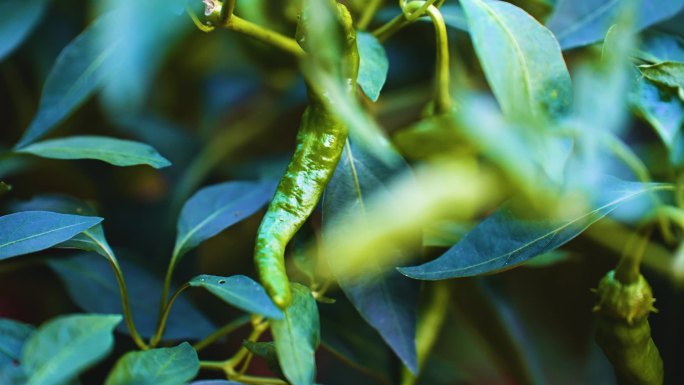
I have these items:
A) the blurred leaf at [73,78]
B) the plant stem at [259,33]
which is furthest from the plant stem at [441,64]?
the blurred leaf at [73,78]

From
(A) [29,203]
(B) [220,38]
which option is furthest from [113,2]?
(B) [220,38]

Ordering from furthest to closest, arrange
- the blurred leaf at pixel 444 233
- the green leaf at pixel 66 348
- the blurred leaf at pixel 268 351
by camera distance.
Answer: the blurred leaf at pixel 444 233
the blurred leaf at pixel 268 351
the green leaf at pixel 66 348

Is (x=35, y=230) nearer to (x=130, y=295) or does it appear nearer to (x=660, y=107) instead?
(x=130, y=295)

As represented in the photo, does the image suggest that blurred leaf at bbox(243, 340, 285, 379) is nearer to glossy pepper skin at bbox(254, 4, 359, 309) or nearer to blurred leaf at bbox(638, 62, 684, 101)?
glossy pepper skin at bbox(254, 4, 359, 309)

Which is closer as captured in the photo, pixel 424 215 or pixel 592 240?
pixel 424 215

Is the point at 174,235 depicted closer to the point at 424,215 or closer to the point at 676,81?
the point at 424,215

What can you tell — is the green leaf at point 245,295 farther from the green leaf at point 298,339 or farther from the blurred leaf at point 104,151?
the blurred leaf at point 104,151

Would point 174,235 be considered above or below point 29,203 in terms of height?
below
